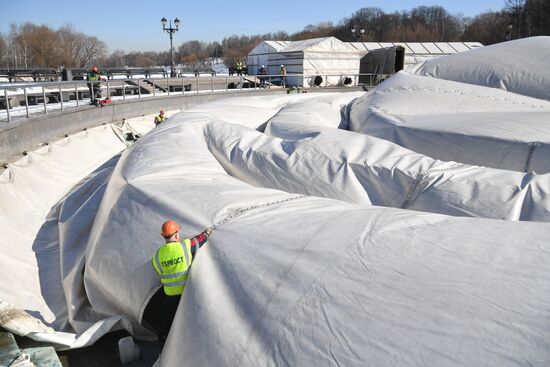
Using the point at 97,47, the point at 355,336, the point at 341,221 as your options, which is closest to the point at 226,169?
the point at 341,221

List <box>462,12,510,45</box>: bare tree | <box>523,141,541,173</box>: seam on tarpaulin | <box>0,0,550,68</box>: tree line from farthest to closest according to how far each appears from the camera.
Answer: <box>462,12,510,45</box>: bare tree → <box>0,0,550,68</box>: tree line → <box>523,141,541,173</box>: seam on tarpaulin

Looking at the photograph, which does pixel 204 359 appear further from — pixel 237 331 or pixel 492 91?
pixel 492 91

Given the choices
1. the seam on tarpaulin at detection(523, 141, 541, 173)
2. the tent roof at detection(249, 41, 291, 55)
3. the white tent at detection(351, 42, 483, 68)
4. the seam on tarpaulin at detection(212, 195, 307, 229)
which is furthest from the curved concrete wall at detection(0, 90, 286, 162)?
the white tent at detection(351, 42, 483, 68)

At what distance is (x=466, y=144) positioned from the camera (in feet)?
14.2

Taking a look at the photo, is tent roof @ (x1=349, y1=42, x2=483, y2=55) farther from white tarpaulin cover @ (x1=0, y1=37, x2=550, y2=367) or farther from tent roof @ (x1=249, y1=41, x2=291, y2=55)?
white tarpaulin cover @ (x1=0, y1=37, x2=550, y2=367)

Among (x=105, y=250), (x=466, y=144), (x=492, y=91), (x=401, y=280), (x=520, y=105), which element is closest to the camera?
(x=401, y=280)

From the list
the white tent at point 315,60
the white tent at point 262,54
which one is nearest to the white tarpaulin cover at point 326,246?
the white tent at point 315,60

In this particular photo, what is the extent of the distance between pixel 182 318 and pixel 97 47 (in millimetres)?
48515

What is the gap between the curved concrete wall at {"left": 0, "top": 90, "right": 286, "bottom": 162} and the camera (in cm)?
680

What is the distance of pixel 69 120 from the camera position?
9.09m

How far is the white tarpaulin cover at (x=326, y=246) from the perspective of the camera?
1832 millimetres

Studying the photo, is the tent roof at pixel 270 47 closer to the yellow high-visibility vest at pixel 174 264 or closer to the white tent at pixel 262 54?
the white tent at pixel 262 54

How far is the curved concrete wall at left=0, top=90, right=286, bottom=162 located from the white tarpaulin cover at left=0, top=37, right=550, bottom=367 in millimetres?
1654

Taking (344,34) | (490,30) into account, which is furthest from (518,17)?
(344,34)
